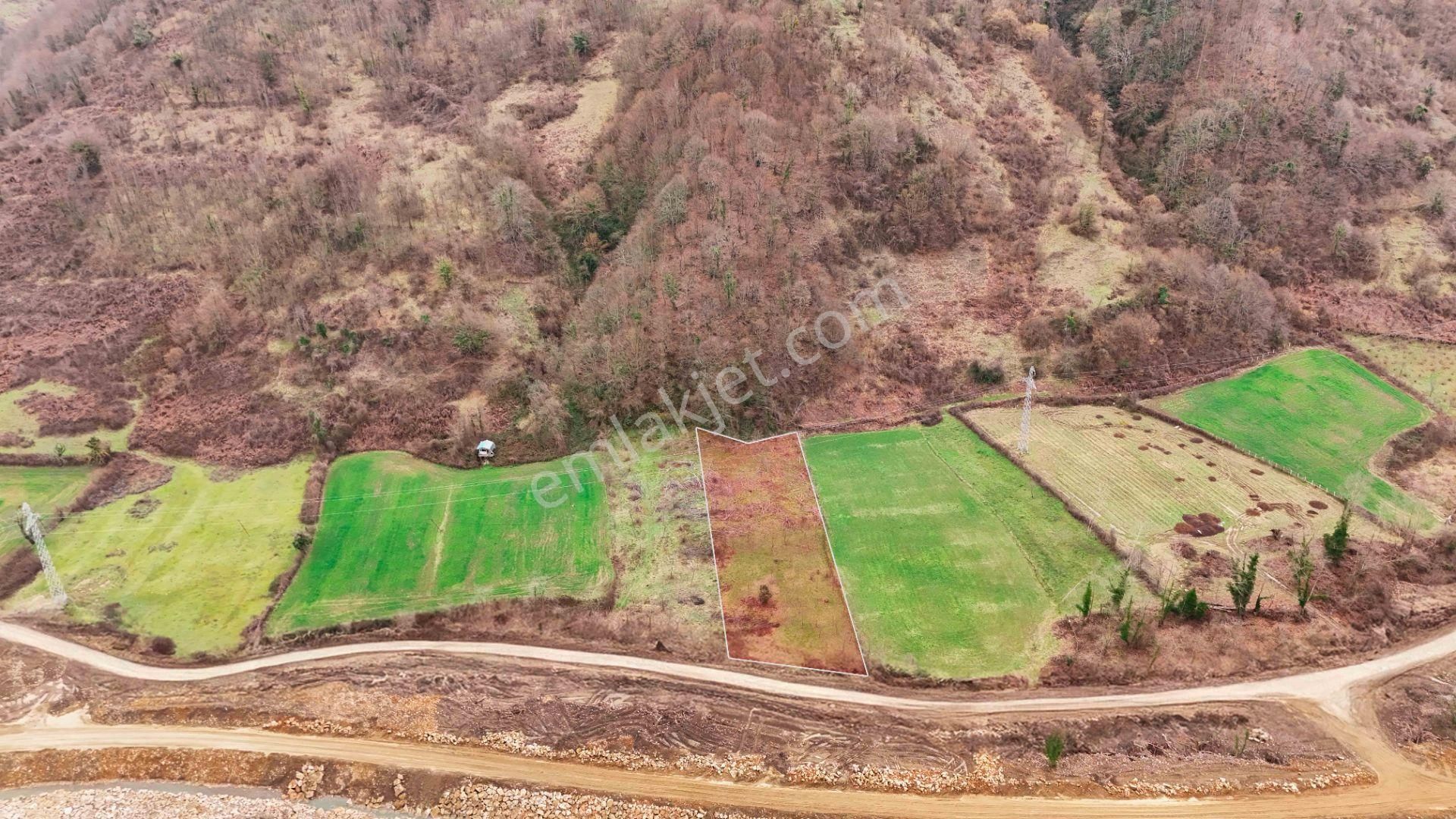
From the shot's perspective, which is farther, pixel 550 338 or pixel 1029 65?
pixel 1029 65

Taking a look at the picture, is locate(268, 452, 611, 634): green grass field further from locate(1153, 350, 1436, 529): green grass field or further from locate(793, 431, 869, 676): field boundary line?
locate(1153, 350, 1436, 529): green grass field

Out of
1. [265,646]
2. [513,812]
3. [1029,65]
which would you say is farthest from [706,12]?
[513,812]

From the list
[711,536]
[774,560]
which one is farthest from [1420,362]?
[711,536]

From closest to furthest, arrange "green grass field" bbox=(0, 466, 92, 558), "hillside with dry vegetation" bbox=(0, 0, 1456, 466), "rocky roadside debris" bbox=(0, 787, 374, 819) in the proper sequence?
"rocky roadside debris" bbox=(0, 787, 374, 819), "green grass field" bbox=(0, 466, 92, 558), "hillside with dry vegetation" bbox=(0, 0, 1456, 466)

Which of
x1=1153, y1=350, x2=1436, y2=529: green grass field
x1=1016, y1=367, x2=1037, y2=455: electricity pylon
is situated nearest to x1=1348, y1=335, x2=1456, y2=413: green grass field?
x1=1153, y1=350, x2=1436, y2=529: green grass field

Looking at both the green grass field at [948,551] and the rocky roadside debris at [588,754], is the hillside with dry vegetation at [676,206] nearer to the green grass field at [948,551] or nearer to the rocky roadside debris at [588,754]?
the green grass field at [948,551]

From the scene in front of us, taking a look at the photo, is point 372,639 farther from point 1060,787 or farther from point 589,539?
point 1060,787

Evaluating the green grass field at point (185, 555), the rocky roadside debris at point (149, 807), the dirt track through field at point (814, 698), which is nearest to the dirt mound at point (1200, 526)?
the dirt track through field at point (814, 698)

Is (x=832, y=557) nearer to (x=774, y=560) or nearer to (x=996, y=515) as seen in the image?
(x=774, y=560)
